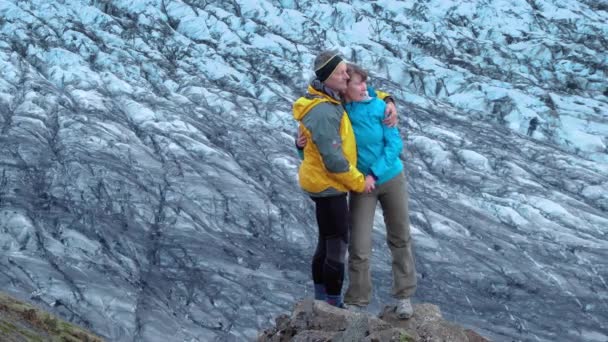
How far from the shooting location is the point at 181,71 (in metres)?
21.9

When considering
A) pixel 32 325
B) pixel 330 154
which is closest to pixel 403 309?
pixel 330 154

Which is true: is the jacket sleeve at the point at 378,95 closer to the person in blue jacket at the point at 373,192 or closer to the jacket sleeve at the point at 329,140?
the person in blue jacket at the point at 373,192

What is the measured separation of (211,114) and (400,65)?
7031mm

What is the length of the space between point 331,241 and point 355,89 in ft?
3.71

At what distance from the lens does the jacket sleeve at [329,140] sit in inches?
190

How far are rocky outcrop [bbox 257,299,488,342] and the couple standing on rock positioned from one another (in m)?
0.16

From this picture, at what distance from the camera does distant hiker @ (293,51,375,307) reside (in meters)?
4.84

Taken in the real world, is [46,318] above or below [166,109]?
above

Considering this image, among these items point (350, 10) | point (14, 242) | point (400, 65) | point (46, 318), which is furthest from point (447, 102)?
point (46, 318)

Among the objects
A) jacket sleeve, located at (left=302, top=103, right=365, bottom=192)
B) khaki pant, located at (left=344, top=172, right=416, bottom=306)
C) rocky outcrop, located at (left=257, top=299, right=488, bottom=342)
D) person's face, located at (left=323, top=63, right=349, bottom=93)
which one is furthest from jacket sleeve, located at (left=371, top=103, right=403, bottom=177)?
rocky outcrop, located at (left=257, top=299, right=488, bottom=342)

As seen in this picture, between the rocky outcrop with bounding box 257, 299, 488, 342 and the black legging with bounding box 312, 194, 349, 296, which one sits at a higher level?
the black legging with bounding box 312, 194, 349, 296

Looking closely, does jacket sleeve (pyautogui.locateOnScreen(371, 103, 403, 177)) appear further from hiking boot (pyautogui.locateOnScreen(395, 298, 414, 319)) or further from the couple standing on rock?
hiking boot (pyautogui.locateOnScreen(395, 298, 414, 319))

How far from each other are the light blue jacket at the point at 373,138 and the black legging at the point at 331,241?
33 cm

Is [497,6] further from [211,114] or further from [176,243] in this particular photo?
[176,243]
